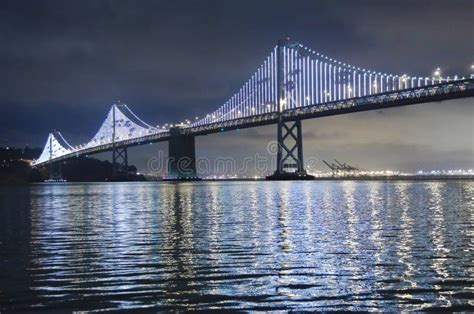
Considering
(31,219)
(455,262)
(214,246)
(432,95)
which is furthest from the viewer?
(432,95)

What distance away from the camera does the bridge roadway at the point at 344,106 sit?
189 feet

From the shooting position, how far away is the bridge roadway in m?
57.6

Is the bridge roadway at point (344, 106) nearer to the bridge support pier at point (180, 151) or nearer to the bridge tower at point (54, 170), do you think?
the bridge support pier at point (180, 151)

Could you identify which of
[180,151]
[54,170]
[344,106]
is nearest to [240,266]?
[344,106]

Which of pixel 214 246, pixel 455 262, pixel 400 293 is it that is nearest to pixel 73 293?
pixel 400 293

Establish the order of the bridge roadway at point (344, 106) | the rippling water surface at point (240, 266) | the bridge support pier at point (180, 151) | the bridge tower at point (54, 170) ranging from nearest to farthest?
the rippling water surface at point (240, 266), the bridge roadway at point (344, 106), the bridge support pier at point (180, 151), the bridge tower at point (54, 170)

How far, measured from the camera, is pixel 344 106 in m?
66.8

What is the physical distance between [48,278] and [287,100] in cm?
7291

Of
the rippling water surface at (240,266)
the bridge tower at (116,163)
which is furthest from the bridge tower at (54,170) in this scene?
the rippling water surface at (240,266)

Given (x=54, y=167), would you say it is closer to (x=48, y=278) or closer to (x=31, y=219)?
(x=31, y=219)

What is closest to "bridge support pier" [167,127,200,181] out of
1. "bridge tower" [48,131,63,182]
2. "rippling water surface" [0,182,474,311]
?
"bridge tower" [48,131,63,182]

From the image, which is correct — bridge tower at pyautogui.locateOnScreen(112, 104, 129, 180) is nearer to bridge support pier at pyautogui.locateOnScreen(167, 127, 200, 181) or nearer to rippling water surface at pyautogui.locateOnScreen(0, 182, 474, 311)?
bridge support pier at pyautogui.locateOnScreen(167, 127, 200, 181)

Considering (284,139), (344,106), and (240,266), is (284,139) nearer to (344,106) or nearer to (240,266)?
(344,106)

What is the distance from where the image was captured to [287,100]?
80.7 meters
